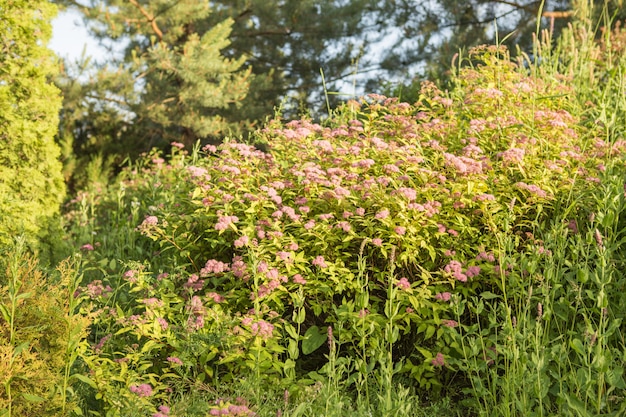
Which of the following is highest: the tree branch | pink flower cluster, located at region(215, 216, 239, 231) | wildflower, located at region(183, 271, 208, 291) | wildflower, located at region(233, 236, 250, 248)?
the tree branch

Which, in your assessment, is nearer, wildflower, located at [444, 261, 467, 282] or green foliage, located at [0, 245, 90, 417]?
green foliage, located at [0, 245, 90, 417]

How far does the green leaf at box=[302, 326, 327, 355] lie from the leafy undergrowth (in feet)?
0.04

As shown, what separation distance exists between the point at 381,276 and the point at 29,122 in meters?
3.50

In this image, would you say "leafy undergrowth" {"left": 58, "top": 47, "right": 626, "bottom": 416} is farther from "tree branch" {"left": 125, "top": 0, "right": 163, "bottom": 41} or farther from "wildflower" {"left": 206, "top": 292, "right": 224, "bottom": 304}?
"tree branch" {"left": 125, "top": 0, "right": 163, "bottom": 41}

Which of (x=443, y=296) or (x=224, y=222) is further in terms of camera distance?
(x=224, y=222)

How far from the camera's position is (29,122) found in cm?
507

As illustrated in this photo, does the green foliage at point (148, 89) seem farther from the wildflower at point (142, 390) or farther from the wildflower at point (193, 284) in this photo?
the wildflower at point (142, 390)

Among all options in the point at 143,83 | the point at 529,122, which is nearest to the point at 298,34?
the point at 143,83

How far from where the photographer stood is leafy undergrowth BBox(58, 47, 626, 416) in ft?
8.91

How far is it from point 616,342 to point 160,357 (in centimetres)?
239

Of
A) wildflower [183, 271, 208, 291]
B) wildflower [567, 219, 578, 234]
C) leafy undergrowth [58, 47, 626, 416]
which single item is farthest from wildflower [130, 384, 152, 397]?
wildflower [567, 219, 578, 234]

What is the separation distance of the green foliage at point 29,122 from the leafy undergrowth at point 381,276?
5.29ft

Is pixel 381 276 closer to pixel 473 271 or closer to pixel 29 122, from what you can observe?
pixel 473 271

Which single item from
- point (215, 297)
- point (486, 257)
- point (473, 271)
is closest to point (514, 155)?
point (486, 257)
